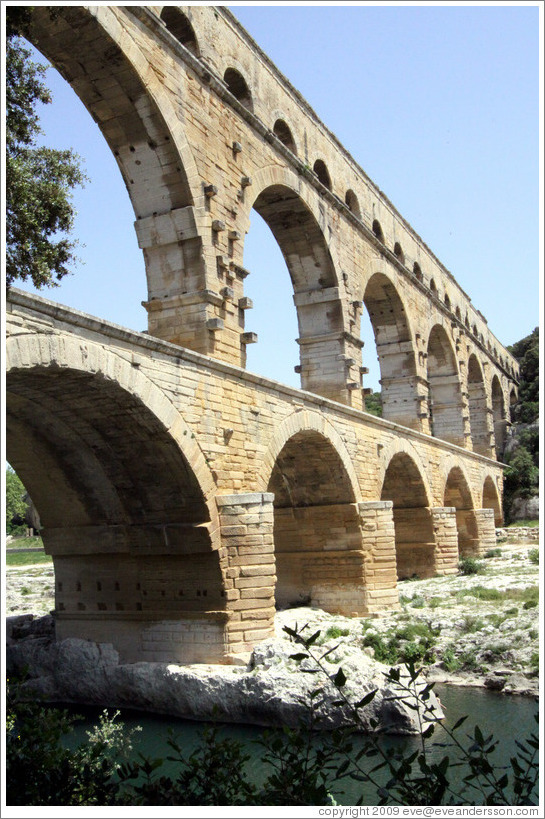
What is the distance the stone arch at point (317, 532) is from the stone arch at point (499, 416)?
2792 cm

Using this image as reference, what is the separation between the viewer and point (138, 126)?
10.9 m

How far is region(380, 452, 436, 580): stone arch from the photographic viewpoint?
1941 cm

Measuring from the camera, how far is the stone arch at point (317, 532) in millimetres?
14453

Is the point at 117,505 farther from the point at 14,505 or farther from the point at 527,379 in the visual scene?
the point at 14,505

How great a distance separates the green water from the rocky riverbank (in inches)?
7.5

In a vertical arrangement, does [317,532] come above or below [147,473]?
below

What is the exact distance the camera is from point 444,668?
11305 mm

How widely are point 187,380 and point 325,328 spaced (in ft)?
23.0

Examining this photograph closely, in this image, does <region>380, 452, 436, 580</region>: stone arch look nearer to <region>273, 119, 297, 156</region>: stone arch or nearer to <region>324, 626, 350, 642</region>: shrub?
<region>324, 626, 350, 642</region>: shrub

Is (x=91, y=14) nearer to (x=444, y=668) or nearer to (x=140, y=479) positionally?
(x=140, y=479)

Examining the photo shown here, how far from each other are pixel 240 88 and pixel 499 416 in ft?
106

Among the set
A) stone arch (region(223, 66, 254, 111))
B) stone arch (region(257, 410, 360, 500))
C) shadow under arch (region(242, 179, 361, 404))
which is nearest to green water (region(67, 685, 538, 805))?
stone arch (region(257, 410, 360, 500))

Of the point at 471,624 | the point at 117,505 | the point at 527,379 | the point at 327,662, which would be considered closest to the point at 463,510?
the point at 471,624

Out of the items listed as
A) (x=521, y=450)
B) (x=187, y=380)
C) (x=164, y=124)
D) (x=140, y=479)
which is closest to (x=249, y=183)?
(x=164, y=124)
